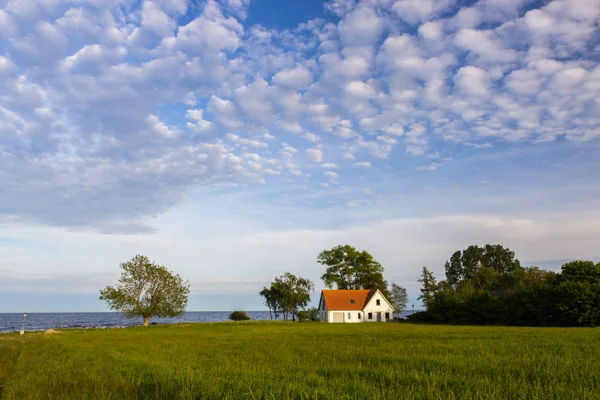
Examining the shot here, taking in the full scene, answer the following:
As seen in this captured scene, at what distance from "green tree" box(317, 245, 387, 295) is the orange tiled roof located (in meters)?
10.4

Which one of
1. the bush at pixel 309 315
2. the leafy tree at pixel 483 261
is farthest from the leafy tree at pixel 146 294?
the leafy tree at pixel 483 261

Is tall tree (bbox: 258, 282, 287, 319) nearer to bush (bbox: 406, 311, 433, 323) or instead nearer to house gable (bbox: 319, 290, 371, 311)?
house gable (bbox: 319, 290, 371, 311)

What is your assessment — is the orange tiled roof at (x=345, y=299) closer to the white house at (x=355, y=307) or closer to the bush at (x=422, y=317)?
the white house at (x=355, y=307)

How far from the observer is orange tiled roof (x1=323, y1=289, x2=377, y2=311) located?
79125mm

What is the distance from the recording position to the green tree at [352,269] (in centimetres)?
9288

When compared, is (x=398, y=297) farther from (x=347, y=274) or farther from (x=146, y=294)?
(x=146, y=294)

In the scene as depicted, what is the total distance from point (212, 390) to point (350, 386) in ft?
9.02

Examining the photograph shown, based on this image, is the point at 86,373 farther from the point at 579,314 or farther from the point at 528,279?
the point at 528,279

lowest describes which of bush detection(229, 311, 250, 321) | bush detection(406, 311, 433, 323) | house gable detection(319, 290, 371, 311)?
bush detection(229, 311, 250, 321)

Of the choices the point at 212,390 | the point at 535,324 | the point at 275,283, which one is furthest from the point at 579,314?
the point at 275,283

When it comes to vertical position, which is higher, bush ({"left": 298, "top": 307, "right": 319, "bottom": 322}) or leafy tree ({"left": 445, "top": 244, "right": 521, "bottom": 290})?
leafy tree ({"left": 445, "top": 244, "right": 521, "bottom": 290})

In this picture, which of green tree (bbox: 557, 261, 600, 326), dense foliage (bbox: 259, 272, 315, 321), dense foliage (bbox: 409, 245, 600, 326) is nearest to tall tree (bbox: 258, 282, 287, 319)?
dense foliage (bbox: 259, 272, 315, 321)

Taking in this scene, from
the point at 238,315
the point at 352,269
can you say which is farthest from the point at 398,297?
the point at 238,315

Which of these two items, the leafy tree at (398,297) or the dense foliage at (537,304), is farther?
the leafy tree at (398,297)
